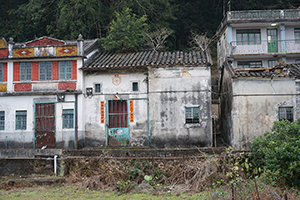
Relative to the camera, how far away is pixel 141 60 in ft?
51.1

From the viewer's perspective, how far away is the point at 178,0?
95.6 feet

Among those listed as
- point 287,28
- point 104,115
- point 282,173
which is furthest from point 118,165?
point 287,28

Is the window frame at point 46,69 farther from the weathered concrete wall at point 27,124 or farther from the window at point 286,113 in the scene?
the window at point 286,113

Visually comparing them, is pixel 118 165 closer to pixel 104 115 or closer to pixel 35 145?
pixel 104 115

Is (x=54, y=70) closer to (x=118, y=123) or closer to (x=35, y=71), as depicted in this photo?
(x=35, y=71)

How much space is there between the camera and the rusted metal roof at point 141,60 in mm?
14717

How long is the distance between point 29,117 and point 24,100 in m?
1.03

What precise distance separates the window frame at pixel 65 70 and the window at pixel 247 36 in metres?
13.7

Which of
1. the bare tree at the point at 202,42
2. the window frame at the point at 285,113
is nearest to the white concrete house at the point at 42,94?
the bare tree at the point at 202,42

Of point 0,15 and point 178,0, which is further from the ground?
point 178,0

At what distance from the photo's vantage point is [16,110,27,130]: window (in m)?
15.6

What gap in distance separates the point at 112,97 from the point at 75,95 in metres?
2.10

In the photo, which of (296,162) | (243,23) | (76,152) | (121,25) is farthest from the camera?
(243,23)

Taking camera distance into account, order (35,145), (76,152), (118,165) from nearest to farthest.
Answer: (118,165), (76,152), (35,145)
